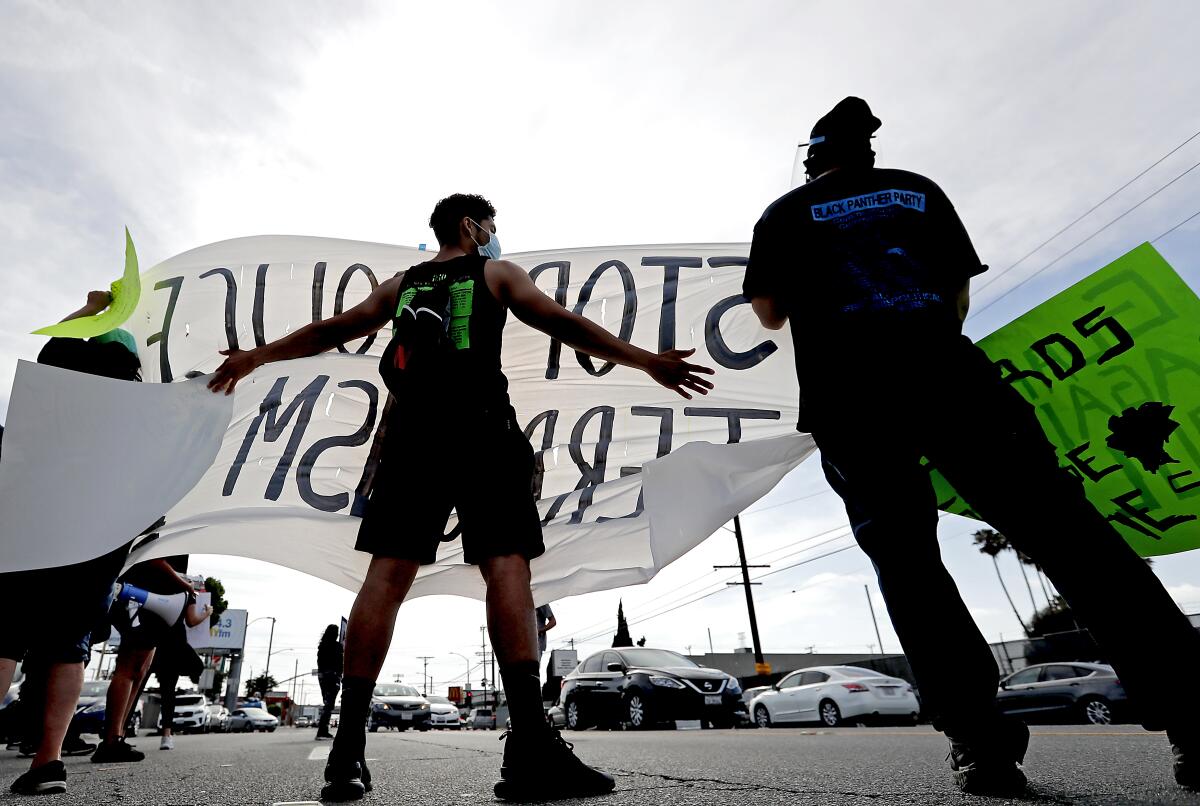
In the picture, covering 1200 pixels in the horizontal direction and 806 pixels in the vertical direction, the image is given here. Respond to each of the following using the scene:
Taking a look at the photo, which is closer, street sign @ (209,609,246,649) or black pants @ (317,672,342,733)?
black pants @ (317,672,342,733)

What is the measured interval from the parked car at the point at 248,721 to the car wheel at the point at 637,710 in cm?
3271

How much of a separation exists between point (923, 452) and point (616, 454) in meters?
1.82

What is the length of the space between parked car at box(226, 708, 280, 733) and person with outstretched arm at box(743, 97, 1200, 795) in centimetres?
4235

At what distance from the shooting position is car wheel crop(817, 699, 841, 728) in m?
13.1

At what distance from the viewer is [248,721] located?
37.9 m

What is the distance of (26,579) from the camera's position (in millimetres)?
2699

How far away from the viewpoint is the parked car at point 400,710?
22.3m

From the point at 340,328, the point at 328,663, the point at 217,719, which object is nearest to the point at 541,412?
the point at 340,328

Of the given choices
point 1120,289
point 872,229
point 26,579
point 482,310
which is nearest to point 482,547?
point 482,310

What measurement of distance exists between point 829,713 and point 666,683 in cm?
381

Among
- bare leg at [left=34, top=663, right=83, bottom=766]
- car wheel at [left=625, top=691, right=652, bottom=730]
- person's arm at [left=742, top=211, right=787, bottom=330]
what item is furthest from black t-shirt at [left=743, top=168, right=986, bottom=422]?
car wheel at [left=625, top=691, right=652, bottom=730]

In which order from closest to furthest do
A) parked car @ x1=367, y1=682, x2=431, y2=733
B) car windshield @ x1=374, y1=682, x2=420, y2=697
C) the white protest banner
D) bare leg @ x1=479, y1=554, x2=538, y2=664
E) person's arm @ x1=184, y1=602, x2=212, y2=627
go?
bare leg @ x1=479, y1=554, x2=538, y2=664
the white protest banner
person's arm @ x1=184, y1=602, x2=212, y2=627
parked car @ x1=367, y1=682, x2=431, y2=733
car windshield @ x1=374, y1=682, x2=420, y2=697

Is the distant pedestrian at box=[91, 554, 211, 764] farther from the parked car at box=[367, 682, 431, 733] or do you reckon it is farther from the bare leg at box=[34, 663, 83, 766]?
the parked car at box=[367, 682, 431, 733]

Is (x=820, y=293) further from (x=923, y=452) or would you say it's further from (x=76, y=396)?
(x=76, y=396)
